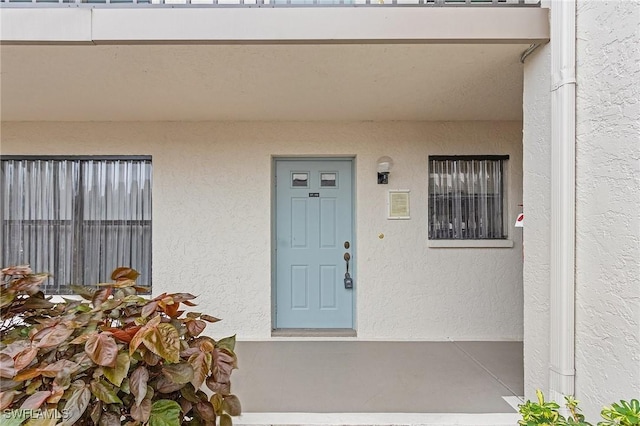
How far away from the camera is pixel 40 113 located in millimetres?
4062

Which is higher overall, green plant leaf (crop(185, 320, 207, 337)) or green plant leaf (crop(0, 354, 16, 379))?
green plant leaf (crop(185, 320, 207, 337))

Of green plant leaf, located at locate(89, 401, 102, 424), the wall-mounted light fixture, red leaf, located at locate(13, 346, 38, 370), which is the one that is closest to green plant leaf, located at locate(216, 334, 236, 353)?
green plant leaf, located at locate(89, 401, 102, 424)

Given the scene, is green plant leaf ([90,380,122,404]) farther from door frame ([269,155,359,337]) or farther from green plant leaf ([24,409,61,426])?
door frame ([269,155,359,337])

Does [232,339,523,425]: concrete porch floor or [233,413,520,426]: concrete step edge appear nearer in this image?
[233,413,520,426]: concrete step edge

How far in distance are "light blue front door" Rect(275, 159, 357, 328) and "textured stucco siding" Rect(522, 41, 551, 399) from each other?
2094mm

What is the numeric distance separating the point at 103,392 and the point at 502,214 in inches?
169

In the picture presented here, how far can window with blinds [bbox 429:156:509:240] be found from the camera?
446cm

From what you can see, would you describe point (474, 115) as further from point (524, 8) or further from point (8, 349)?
point (8, 349)

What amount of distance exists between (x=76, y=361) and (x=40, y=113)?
3.46 m

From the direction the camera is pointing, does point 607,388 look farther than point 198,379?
Yes

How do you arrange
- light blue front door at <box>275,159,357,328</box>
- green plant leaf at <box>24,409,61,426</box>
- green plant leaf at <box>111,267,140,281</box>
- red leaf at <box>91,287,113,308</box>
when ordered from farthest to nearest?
light blue front door at <box>275,159,357,328</box> < green plant leaf at <box>111,267,140,281</box> < red leaf at <box>91,287,113,308</box> < green plant leaf at <box>24,409,61,426</box>

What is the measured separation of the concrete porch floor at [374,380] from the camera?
8.87 feet

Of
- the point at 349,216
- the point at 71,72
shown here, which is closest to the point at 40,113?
the point at 71,72

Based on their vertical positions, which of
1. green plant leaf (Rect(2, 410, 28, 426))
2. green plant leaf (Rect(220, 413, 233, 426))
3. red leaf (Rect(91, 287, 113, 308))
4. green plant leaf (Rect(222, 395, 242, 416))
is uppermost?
red leaf (Rect(91, 287, 113, 308))
